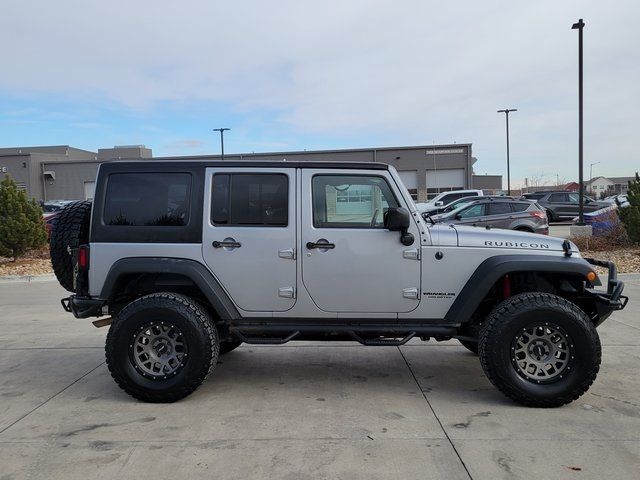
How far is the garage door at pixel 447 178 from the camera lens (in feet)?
156

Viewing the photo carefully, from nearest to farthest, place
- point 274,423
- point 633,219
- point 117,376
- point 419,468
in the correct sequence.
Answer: point 419,468, point 274,423, point 117,376, point 633,219

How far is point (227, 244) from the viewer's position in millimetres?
4559

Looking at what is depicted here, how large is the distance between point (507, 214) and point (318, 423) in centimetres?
1287

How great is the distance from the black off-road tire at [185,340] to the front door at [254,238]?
40cm

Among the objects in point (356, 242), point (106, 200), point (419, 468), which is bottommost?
point (419, 468)

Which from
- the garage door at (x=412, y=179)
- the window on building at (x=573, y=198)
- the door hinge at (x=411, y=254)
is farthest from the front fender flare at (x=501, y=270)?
the garage door at (x=412, y=179)

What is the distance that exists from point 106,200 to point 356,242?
2225 mm

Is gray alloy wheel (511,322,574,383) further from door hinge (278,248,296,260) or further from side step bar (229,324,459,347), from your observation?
door hinge (278,248,296,260)

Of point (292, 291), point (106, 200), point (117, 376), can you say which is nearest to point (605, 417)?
point (292, 291)

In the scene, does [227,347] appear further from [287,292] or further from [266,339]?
[287,292]

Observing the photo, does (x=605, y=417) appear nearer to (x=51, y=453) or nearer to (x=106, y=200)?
(x=51, y=453)

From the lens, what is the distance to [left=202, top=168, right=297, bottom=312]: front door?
15.0ft

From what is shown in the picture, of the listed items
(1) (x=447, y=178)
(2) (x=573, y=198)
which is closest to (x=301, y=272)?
(2) (x=573, y=198)

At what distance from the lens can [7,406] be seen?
4.52m
